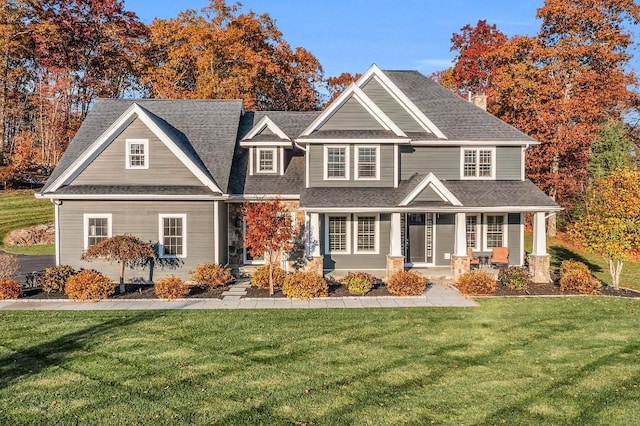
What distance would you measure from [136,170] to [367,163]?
961 cm

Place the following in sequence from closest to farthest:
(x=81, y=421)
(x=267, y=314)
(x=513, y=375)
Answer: (x=81, y=421)
(x=513, y=375)
(x=267, y=314)

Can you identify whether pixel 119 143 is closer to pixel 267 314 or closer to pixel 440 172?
pixel 267 314

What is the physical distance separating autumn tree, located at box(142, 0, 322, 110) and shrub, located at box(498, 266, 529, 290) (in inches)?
947

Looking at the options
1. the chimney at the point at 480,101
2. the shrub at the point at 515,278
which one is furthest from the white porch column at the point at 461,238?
the chimney at the point at 480,101

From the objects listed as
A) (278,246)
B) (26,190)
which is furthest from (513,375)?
(26,190)

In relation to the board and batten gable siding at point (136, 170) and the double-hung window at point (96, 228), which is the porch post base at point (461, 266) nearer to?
the board and batten gable siding at point (136, 170)

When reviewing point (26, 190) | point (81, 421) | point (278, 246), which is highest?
point (26, 190)

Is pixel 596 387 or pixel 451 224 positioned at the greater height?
pixel 451 224

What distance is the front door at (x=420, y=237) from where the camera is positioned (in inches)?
832

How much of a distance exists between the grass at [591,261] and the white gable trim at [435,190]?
8.82 metres

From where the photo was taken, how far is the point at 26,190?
38062mm

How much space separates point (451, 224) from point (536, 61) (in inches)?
729

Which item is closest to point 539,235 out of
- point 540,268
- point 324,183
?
point 540,268

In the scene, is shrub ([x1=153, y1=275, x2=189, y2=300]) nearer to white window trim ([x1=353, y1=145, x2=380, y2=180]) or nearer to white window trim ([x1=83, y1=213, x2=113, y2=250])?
white window trim ([x1=83, y1=213, x2=113, y2=250])
